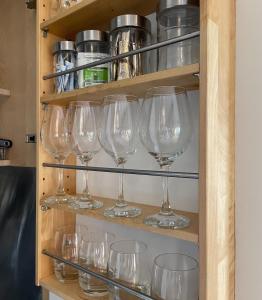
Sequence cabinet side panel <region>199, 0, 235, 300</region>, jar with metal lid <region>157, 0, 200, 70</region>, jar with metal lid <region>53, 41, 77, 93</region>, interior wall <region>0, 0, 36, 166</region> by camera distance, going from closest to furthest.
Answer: cabinet side panel <region>199, 0, 235, 300</region> < jar with metal lid <region>157, 0, 200, 70</region> < jar with metal lid <region>53, 41, 77, 93</region> < interior wall <region>0, 0, 36, 166</region>

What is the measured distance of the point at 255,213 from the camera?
588 mm

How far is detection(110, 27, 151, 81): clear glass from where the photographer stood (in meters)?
0.68

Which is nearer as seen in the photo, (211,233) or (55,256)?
(211,233)

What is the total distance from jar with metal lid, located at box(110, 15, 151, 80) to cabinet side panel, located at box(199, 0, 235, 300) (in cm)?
20

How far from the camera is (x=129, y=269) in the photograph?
0.67m

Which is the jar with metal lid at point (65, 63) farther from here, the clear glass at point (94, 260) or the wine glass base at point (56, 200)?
the clear glass at point (94, 260)

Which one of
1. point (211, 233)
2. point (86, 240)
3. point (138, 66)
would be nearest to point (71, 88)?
point (138, 66)

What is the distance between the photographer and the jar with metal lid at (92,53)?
72cm

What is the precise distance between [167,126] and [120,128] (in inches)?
5.1

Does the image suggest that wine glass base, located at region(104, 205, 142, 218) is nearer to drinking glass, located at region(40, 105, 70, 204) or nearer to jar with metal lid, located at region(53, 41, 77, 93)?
drinking glass, located at region(40, 105, 70, 204)

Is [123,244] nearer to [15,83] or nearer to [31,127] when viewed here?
[31,127]

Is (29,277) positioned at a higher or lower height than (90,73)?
lower

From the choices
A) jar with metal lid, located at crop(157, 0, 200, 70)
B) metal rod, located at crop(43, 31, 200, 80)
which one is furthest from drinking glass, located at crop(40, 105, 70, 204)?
jar with metal lid, located at crop(157, 0, 200, 70)

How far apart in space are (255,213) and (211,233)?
0.49ft
